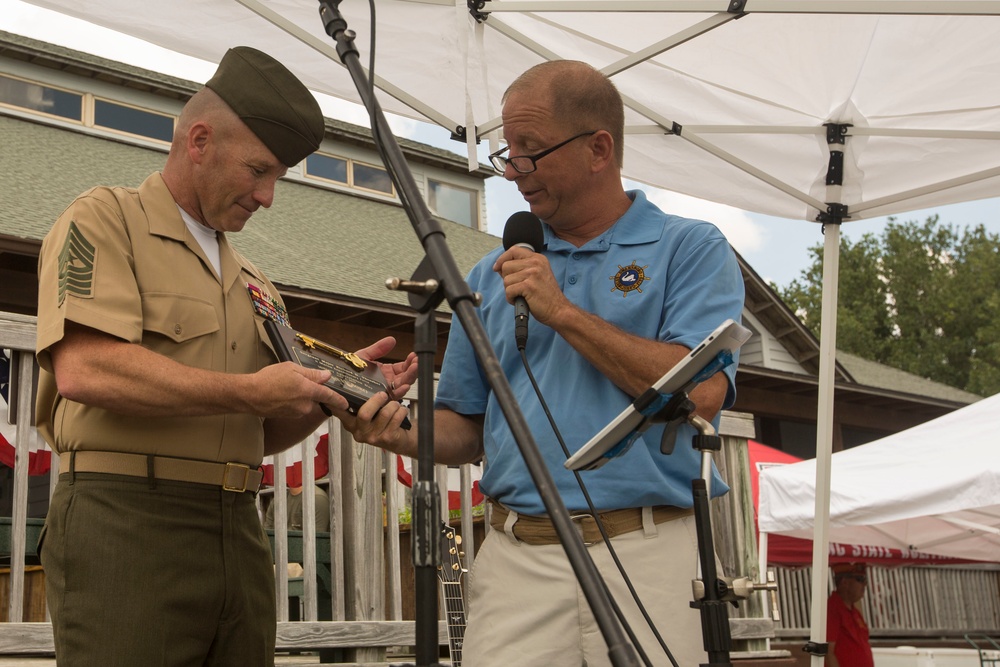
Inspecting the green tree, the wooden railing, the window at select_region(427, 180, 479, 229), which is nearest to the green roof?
the window at select_region(427, 180, 479, 229)

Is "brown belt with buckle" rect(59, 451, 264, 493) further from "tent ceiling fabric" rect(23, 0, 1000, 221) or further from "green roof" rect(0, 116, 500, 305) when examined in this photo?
"green roof" rect(0, 116, 500, 305)

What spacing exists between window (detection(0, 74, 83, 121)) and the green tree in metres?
33.8

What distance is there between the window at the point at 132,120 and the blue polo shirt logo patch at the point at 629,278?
37.6 ft

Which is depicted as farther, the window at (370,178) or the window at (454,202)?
the window at (454,202)

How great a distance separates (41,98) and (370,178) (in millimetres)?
4552

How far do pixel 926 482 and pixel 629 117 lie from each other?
14.1 ft

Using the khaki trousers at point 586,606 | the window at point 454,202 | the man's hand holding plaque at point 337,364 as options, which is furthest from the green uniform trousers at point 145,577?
the window at point 454,202

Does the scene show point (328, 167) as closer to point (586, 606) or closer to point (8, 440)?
point (8, 440)

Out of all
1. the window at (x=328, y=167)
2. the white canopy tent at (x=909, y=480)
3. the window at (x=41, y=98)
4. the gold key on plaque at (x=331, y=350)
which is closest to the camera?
the gold key on plaque at (x=331, y=350)

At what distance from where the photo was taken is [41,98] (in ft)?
40.1

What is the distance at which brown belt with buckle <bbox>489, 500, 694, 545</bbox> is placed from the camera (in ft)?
7.66

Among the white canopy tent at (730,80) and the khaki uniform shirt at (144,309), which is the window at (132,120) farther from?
the khaki uniform shirt at (144,309)

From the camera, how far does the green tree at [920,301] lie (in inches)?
1671

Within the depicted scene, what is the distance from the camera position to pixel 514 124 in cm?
254
